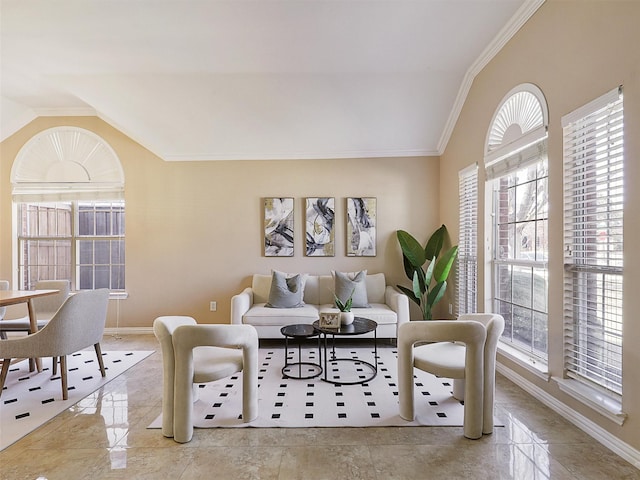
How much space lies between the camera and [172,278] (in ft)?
15.4

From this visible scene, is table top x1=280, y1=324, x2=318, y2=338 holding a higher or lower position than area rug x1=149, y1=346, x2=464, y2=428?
higher

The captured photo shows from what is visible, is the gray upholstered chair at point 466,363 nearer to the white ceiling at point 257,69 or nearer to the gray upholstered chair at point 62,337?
the white ceiling at point 257,69

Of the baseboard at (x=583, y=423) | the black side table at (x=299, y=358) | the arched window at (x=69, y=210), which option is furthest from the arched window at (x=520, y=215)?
the arched window at (x=69, y=210)

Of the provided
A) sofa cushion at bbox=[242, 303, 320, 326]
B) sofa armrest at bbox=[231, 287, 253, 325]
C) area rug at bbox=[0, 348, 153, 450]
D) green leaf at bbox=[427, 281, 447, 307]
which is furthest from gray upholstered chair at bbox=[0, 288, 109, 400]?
green leaf at bbox=[427, 281, 447, 307]

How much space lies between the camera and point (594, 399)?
2012 mm

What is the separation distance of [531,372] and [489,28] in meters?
2.93

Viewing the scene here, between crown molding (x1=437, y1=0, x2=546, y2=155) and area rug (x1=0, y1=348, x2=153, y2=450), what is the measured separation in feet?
15.1

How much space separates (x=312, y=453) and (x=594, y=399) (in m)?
1.78

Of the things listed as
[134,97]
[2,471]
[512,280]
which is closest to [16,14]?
[134,97]

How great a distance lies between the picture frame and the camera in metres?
2.92

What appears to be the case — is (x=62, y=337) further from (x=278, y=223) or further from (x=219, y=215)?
(x=278, y=223)

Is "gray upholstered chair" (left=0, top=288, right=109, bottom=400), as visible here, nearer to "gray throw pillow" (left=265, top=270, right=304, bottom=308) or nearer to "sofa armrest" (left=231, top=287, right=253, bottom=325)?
"sofa armrest" (left=231, top=287, right=253, bottom=325)

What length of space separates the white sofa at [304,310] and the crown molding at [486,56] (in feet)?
7.22

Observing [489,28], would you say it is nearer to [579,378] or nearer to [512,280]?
[512,280]
